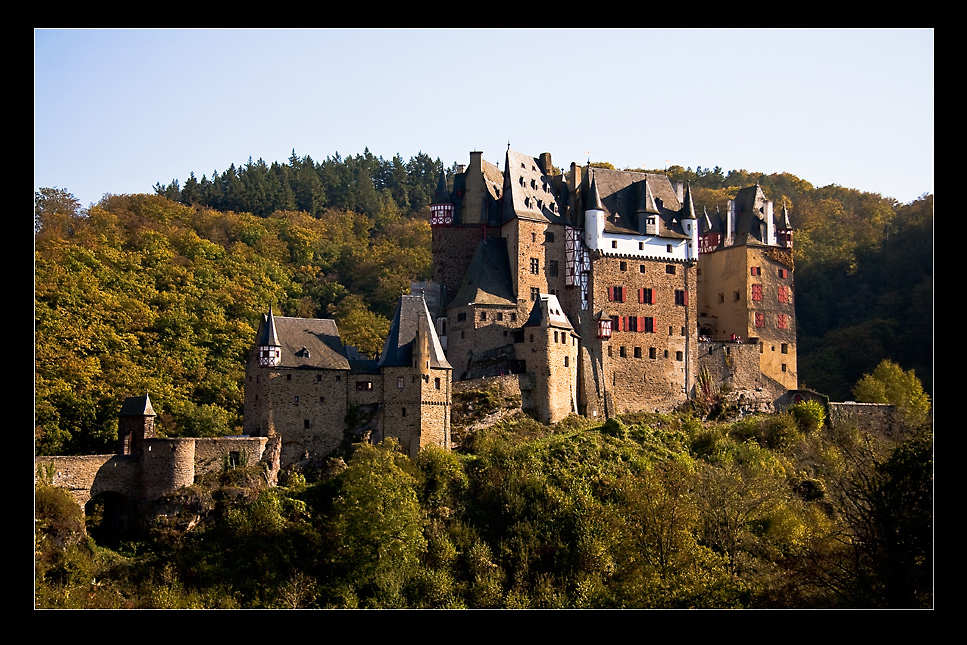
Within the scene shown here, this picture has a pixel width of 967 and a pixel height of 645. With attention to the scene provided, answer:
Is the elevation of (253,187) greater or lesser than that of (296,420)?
greater

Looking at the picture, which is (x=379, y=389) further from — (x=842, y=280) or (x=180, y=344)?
(x=842, y=280)

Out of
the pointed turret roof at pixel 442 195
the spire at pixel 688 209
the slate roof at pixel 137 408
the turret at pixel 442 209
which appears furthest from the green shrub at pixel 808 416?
the slate roof at pixel 137 408

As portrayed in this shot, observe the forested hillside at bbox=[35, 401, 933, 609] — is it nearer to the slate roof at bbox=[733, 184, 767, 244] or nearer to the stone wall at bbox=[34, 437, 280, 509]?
the stone wall at bbox=[34, 437, 280, 509]

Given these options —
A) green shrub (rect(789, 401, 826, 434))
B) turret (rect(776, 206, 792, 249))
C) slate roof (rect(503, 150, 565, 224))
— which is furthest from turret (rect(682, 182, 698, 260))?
green shrub (rect(789, 401, 826, 434))

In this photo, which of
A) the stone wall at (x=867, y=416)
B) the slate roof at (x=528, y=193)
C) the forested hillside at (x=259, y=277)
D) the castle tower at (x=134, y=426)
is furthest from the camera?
the stone wall at (x=867, y=416)

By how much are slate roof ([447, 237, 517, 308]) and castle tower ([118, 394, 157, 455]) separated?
1510 centimetres

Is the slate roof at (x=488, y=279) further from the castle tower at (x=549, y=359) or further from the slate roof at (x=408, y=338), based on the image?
the slate roof at (x=408, y=338)

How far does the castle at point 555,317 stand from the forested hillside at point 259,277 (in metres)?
7.38

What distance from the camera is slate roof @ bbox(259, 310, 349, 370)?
158ft

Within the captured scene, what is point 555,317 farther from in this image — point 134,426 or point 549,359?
point 134,426

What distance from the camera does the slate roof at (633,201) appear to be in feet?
198

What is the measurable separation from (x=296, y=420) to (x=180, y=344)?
14.3 meters

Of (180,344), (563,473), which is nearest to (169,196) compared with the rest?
(180,344)
